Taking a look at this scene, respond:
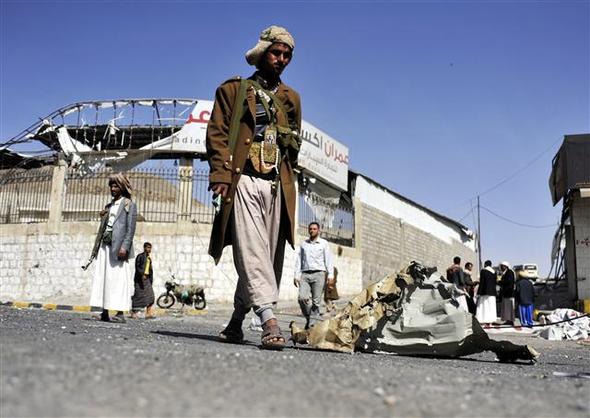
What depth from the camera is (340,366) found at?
2785 millimetres

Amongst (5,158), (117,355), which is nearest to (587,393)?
(117,355)

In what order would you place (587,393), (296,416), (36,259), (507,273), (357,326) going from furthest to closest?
(36,259), (507,273), (357,326), (587,393), (296,416)

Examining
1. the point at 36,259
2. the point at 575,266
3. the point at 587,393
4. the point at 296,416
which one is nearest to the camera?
the point at 296,416

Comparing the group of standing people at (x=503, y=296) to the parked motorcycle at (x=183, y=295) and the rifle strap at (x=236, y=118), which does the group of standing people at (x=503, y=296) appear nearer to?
the parked motorcycle at (x=183, y=295)

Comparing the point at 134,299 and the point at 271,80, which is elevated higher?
the point at 271,80

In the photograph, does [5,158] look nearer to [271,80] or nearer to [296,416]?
[271,80]

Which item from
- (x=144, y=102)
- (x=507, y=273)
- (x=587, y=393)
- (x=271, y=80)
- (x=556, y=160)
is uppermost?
(x=144, y=102)

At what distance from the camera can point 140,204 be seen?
17344 millimetres

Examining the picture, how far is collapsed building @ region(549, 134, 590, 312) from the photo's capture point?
15320 millimetres

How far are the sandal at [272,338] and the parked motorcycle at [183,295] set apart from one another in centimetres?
1154

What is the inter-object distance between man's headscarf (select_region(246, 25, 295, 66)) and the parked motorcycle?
1135cm

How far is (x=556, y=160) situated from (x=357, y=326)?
15.0 metres

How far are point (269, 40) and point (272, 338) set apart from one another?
2.23m

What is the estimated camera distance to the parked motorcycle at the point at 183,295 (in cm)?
→ 1512
